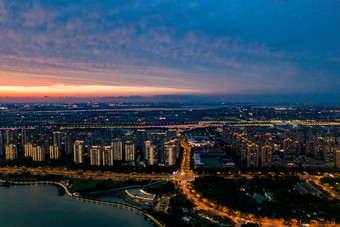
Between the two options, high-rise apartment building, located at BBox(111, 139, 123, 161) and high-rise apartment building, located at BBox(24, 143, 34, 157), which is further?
high-rise apartment building, located at BBox(24, 143, 34, 157)

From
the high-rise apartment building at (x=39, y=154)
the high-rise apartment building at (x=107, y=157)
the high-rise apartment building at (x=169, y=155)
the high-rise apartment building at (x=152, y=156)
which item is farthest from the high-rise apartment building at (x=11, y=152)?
the high-rise apartment building at (x=169, y=155)

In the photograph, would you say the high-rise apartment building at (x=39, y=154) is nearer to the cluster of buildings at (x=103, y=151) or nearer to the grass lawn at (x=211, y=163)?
the cluster of buildings at (x=103, y=151)

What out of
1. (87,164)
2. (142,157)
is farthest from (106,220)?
(142,157)

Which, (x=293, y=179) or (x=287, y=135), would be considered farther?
(x=287, y=135)

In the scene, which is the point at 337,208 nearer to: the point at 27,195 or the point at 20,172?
the point at 27,195

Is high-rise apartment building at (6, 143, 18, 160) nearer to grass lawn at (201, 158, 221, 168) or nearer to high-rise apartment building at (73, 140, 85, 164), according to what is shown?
high-rise apartment building at (73, 140, 85, 164)

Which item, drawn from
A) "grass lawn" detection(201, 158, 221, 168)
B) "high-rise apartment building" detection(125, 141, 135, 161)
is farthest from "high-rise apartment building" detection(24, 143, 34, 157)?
"grass lawn" detection(201, 158, 221, 168)

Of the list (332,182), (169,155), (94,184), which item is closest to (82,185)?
(94,184)

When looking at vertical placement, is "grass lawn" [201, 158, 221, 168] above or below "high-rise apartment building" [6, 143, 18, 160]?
Result: below
